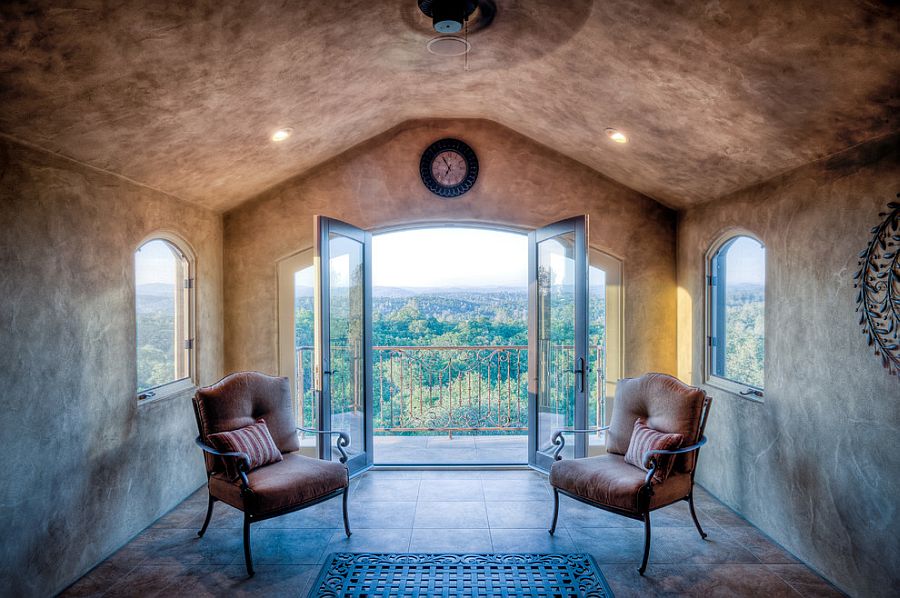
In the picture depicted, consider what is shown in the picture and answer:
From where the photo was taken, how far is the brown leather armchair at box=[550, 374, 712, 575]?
10.0 ft

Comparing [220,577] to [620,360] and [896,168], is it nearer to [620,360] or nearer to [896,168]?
[620,360]

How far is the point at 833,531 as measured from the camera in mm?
2828

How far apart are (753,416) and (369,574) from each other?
2782 mm

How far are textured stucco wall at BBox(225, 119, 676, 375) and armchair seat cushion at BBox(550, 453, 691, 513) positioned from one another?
5.42 feet

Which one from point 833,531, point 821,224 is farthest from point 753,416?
point 821,224

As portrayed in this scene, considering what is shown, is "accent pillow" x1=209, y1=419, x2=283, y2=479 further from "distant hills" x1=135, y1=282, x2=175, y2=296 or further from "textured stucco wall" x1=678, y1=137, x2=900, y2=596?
"textured stucco wall" x1=678, y1=137, x2=900, y2=596

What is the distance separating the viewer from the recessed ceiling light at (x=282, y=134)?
3773 mm

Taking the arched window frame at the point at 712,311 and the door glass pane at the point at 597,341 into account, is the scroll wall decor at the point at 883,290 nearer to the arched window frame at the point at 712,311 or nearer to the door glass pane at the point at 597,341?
the arched window frame at the point at 712,311

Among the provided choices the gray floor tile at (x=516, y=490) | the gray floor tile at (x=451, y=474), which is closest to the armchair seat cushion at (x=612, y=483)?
the gray floor tile at (x=516, y=490)

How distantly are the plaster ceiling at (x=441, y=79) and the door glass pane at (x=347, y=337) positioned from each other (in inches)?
38.4

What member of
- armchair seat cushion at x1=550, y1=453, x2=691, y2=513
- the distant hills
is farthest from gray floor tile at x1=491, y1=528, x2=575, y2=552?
the distant hills

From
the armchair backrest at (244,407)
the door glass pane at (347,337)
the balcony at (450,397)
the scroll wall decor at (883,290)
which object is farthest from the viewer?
the balcony at (450,397)

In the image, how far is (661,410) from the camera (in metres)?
3.50

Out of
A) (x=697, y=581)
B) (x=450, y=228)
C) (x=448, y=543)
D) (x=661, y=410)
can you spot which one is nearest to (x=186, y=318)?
(x=450, y=228)
